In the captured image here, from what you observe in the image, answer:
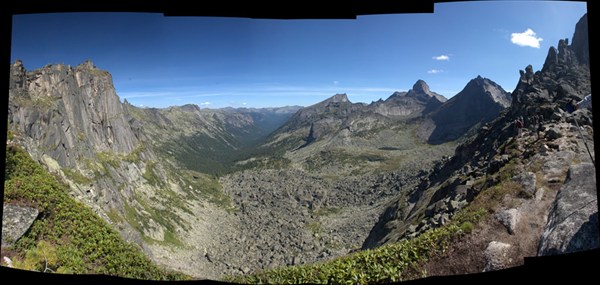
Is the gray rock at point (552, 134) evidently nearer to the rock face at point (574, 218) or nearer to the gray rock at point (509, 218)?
the rock face at point (574, 218)

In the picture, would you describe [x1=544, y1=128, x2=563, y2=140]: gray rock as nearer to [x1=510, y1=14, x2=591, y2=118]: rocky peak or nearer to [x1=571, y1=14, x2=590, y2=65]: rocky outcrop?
[x1=571, y1=14, x2=590, y2=65]: rocky outcrop

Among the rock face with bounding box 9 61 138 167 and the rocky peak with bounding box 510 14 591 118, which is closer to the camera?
the rocky peak with bounding box 510 14 591 118

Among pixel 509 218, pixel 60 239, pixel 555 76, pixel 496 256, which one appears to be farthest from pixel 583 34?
pixel 555 76

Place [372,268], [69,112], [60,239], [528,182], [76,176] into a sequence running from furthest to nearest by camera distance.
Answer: [69,112] < [76,176] < [528,182] < [60,239] < [372,268]

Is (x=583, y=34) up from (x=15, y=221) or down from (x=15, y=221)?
up

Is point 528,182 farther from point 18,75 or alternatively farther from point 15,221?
point 18,75

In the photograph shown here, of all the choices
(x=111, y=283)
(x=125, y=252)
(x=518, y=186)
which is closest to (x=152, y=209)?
(x=125, y=252)

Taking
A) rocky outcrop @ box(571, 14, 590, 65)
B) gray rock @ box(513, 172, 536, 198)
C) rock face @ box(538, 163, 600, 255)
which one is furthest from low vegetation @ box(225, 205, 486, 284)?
rocky outcrop @ box(571, 14, 590, 65)
